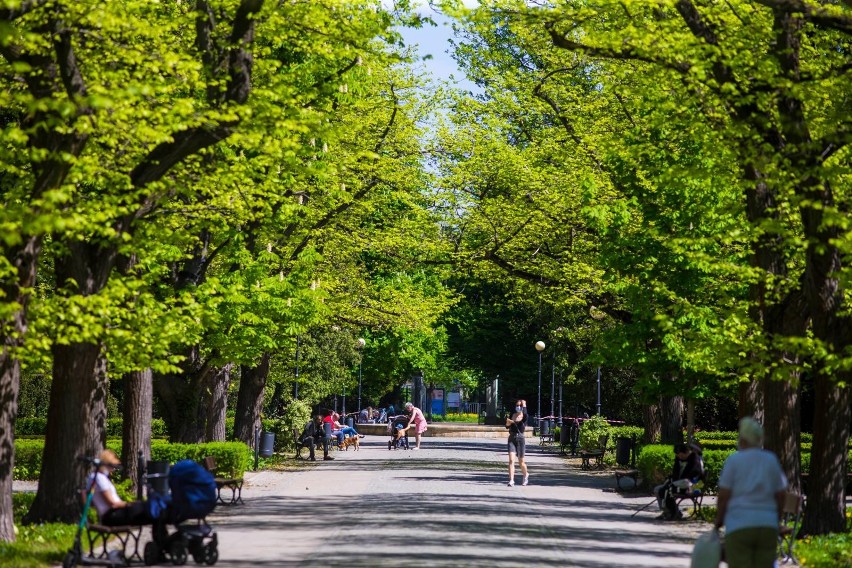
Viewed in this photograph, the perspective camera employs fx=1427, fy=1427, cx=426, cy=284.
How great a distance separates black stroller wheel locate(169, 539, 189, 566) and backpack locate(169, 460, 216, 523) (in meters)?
0.33

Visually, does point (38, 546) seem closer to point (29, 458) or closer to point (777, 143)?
point (777, 143)

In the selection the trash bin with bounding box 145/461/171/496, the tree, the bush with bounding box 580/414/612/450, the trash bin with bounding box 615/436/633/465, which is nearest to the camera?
the tree

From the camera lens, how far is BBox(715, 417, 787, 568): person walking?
11.1 m

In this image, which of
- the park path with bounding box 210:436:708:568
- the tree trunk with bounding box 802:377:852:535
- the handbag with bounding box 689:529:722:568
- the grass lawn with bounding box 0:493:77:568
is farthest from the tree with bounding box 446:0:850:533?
the grass lawn with bounding box 0:493:77:568

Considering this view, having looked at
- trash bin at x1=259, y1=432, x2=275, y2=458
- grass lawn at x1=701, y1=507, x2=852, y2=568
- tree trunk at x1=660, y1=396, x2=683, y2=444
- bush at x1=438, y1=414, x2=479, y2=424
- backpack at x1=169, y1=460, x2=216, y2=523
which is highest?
bush at x1=438, y1=414, x2=479, y2=424

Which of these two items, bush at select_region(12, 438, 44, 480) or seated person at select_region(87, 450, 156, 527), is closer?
seated person at select_region(87, 450, 156, 527)

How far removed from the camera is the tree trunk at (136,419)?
79.0 feet

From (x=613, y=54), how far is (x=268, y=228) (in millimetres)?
10608

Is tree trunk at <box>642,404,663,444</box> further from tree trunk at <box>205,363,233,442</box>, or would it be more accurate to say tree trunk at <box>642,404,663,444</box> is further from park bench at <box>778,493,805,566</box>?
park bench at <box>778,493,805,566</box>

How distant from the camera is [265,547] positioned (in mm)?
17000

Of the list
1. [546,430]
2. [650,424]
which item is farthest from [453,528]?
[546,430]

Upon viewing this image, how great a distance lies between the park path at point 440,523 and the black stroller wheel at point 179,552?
400 mm

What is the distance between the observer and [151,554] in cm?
1547

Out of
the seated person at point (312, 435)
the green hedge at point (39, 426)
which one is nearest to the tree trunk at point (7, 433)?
the seated person at point (312, 435)
